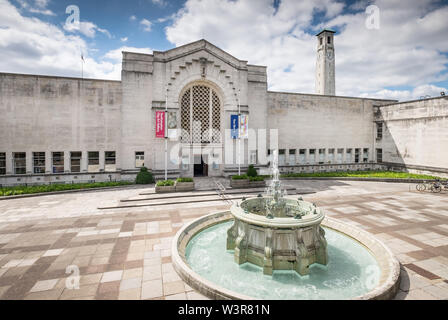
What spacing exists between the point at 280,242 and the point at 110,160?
2365 cm

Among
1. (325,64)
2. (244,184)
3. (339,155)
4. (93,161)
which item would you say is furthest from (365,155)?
(93,161)

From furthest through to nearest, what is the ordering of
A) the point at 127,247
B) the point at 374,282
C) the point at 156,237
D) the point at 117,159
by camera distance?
the point at 117,159
the point at 156,237
the point at 127,247
the point at 374,282

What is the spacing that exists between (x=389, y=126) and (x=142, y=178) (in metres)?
36.7

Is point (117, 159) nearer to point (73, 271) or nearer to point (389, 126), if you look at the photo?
point (73, 271)

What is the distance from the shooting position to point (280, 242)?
26.1ft

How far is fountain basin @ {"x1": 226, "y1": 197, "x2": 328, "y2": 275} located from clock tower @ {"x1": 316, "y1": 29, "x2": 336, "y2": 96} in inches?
1930

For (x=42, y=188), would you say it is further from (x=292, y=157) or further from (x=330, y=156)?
(x=330, y=156)

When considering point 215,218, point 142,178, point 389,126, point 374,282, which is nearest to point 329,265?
point 374,282

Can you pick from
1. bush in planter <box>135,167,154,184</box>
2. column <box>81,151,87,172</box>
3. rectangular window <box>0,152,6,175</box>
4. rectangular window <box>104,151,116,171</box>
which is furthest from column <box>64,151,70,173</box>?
bush in planter <box>135,167,154,184</box>

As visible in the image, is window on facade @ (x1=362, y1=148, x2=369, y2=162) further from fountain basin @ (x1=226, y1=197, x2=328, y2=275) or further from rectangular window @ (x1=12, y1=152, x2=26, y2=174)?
rectangular window @ (x1=12, y1=152, x2=26, y2=174)

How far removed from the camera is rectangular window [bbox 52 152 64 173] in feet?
79.4
